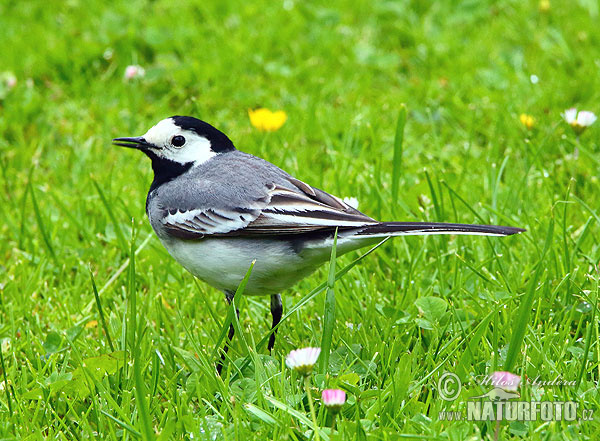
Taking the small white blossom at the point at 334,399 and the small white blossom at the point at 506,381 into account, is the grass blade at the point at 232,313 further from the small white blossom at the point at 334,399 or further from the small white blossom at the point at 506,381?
the small white blossom at the point at 506,381

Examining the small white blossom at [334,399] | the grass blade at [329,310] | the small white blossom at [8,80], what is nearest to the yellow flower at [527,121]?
the grass blade at [329,310]

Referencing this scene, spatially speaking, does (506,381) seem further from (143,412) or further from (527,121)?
(527,121)

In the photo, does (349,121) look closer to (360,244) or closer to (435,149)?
(435,149)

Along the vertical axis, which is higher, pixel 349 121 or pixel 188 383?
pixel 349 121

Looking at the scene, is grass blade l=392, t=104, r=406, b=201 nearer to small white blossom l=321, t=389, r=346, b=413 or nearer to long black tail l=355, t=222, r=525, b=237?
long black tail l=355, t=222, r=525, b=237

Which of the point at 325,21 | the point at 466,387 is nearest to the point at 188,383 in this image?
the point at 466,387

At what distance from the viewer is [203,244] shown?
3.67 meters

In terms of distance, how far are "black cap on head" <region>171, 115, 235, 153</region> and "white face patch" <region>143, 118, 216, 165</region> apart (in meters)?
0.02

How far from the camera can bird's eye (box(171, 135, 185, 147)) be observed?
4055 millimetres

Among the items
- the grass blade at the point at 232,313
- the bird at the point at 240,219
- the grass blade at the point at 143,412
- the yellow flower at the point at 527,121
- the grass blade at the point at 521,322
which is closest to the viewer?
the grass blade at the point at 143,412

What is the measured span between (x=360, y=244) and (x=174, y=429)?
1081 mm

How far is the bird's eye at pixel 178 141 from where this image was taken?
160 inches

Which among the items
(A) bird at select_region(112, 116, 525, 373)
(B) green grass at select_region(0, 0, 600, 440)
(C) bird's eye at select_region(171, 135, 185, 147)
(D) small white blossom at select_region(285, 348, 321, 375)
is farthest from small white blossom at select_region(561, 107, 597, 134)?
(D) small white blossom at select_region(285, 348, 321, 375)

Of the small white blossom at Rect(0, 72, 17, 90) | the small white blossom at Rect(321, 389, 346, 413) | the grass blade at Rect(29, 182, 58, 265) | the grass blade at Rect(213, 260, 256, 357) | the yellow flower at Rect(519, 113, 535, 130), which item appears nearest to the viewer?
the small white blossom at Rect(321, 389, 346, 413)
